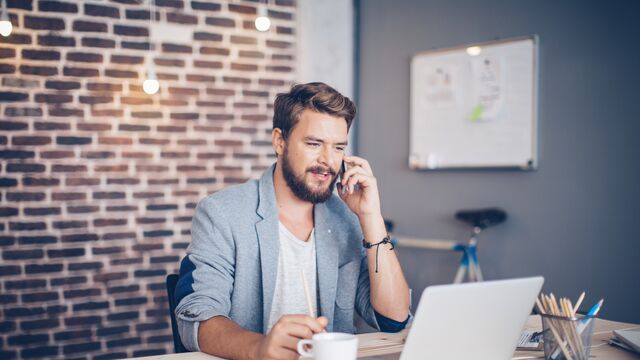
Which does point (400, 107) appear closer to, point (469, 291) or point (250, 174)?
point (250, 174)

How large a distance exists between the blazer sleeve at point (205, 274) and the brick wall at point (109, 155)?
180 cm

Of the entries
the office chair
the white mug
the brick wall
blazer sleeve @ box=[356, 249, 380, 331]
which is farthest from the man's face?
the brick wall

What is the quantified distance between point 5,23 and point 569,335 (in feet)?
9.79

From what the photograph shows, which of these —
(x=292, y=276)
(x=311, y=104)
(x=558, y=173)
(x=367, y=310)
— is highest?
(x=311, y=104)

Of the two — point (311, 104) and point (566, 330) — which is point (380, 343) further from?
point (311, 104)

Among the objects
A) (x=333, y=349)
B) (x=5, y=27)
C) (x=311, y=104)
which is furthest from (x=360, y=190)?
(x=5, y=27)

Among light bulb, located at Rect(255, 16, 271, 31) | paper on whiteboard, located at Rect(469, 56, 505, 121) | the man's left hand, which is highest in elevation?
light bulb, located at Rect(255, 16, 271, 31)

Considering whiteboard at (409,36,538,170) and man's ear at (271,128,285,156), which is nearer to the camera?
man's ear at (271,128,285,156)

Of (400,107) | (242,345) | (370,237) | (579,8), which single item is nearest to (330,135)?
(370,237)

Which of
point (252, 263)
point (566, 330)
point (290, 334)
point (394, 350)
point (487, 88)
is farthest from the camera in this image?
point (487, 88)

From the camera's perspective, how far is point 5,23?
131 inches

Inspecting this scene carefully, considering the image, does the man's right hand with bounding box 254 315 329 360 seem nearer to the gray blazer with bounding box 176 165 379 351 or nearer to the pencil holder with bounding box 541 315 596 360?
the gray blazer with bounding box 176 165 379 351

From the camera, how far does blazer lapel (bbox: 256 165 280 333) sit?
1.99 m

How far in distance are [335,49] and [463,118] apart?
0.98 m
